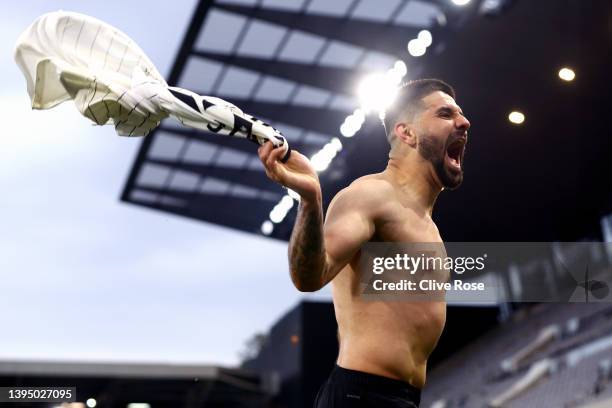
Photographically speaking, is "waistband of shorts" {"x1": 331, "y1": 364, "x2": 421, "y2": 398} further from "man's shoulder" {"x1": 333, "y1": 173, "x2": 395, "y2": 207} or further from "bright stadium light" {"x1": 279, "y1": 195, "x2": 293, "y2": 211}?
"bright stadium light" {"x1": 279, "y1": 195, "x2": 293, "y2": 211}

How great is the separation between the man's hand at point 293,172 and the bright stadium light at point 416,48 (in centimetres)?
1060

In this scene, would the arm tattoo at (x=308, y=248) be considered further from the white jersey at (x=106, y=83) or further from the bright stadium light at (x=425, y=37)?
the bright stadium light at (x=425, y=37)

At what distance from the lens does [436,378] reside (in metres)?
18.9

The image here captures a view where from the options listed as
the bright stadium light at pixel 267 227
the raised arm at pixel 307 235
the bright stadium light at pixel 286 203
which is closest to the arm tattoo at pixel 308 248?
the raised arm at pixel 307 235

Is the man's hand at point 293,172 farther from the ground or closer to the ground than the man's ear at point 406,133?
closer to the ground

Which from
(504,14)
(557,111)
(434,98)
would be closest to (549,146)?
(557,111)

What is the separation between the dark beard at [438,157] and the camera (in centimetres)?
274

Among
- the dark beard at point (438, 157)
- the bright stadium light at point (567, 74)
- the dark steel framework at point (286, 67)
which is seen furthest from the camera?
the dark steel framework at point (286, 67)

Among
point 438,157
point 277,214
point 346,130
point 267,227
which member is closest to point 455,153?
point 438,157

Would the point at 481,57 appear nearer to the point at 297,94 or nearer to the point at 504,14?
the point at 504,14

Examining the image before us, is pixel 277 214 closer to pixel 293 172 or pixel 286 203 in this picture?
pixel 286 203

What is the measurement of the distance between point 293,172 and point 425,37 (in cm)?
1065

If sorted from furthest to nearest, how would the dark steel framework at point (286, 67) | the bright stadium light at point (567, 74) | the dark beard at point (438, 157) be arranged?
the dark steel framework at point (286, 67), the bright stadium light at point (567, 74), the dark beard at point (438, 157)

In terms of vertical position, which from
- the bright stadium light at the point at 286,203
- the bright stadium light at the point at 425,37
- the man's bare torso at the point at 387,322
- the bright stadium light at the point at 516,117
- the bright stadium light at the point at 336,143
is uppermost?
the bright stadium light at the point at 425,37
